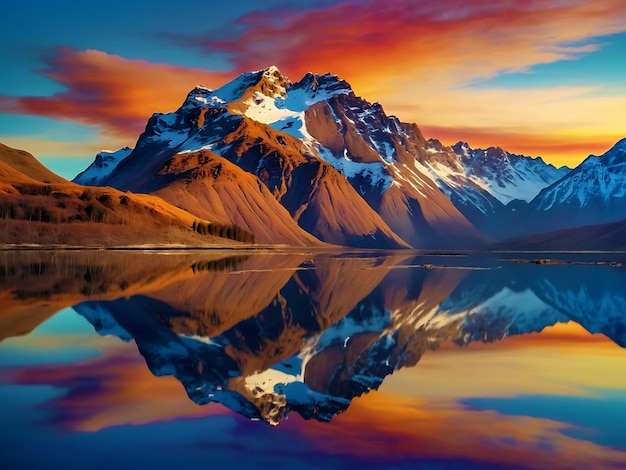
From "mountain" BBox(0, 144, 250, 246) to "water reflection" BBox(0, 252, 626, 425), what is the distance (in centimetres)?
9276

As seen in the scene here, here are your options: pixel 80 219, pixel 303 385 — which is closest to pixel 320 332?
pixel 303 385

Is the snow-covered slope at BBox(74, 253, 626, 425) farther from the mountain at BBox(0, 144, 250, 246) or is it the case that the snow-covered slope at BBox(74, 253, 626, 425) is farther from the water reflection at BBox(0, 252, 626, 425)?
the mountain at BBox(0, 144, 250, 246)

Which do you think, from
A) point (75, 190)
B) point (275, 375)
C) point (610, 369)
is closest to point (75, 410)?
point (275, 375)

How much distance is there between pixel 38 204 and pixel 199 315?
145 metres

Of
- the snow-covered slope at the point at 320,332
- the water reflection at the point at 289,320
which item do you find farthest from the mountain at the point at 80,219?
the snow-covered slope at the point at 320,332

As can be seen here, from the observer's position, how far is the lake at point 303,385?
50.7 feet

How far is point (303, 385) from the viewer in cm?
2188

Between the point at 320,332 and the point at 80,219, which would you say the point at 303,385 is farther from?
the point at 80,219

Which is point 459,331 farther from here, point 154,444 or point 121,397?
point 154,444

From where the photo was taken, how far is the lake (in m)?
15.4

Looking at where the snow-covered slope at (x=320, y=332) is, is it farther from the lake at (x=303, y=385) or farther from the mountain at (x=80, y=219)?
the mountain at (x=80, y=219)

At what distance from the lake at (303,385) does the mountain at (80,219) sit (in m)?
122

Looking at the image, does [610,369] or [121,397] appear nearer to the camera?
[121,397]

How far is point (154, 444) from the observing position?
1560cm
